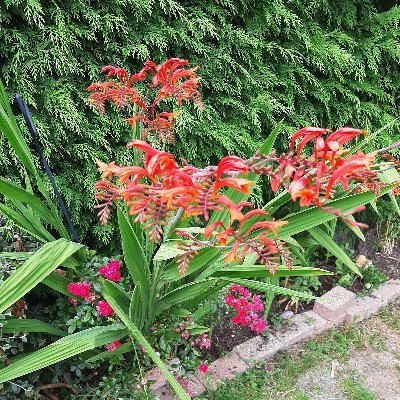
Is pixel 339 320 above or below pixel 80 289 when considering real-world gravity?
below

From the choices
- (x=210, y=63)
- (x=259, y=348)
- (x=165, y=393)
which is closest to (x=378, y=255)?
(x=259, y=348)

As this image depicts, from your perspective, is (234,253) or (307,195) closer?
Answer: (307,195)

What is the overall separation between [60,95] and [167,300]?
962 mm

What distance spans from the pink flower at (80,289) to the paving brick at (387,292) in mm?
A: 1716

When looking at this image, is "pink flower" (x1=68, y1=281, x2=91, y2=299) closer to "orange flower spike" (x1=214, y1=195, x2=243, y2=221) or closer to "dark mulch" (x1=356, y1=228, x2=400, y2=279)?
"orange flower spike" (x1=214, y1=195, x2=243, y2=221)

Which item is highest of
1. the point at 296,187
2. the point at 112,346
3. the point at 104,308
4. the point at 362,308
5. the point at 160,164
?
the point at 160,164

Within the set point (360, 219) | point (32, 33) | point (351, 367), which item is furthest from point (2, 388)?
point (360, 219)

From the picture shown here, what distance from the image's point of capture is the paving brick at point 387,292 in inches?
104

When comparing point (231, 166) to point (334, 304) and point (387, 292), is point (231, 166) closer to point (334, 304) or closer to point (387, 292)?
point (334, 304)

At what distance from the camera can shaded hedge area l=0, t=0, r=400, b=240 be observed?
1938 mm

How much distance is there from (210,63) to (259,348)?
1.39m

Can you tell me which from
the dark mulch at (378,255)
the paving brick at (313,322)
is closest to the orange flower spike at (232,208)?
the paving brick at (313,322)

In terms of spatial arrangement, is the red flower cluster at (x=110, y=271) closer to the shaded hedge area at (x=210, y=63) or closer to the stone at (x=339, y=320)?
the shaded hedge area at (x=210, y=63)

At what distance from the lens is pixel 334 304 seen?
2445 mm
